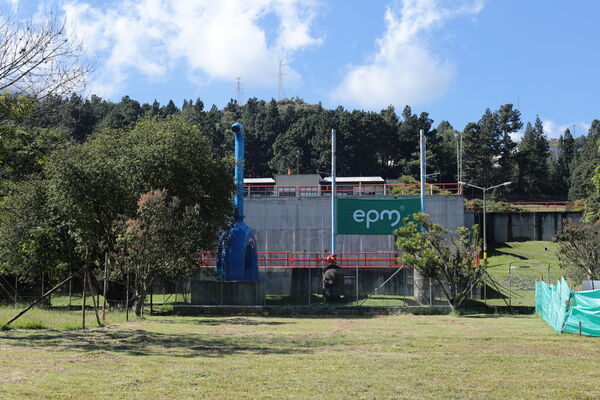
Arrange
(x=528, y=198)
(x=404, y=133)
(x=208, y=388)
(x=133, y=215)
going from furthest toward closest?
1. (x=404, y=133)
2. (x=528, y=198)
3. (x=133, y=215)
4. (x=208, y=388)

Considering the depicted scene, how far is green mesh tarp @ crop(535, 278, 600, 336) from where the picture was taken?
21297 mm

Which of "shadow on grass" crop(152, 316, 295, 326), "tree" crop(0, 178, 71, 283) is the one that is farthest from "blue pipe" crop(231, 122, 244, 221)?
"shadow on grass" crop(152, 316, 295, 326)

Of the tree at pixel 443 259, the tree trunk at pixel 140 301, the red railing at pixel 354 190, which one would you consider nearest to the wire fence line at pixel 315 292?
the tree at pixel 443 259

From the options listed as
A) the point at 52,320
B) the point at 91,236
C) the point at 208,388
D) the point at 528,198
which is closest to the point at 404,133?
the point at 528,198

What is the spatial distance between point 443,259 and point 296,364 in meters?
20.5

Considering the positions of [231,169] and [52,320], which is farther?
[231,169]

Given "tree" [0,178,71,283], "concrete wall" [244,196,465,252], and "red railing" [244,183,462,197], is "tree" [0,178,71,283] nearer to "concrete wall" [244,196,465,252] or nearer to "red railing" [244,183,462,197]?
"concrete wall" [244,196,465,252]

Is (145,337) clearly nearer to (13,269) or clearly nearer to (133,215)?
(133,215)

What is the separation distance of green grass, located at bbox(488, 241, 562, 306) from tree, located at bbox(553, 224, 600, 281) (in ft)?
8.77

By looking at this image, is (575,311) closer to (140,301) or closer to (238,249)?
(140,301)

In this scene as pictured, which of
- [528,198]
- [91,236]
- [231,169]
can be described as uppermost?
[528,198]

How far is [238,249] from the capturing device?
1479 inches

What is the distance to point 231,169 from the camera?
3766 cm

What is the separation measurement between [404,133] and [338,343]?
108 meters
